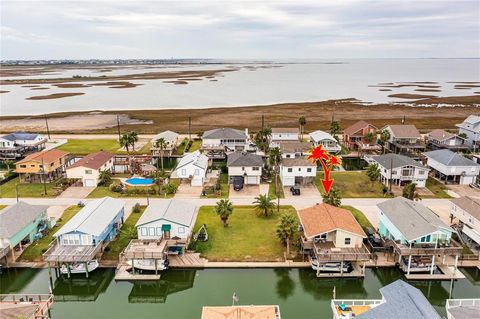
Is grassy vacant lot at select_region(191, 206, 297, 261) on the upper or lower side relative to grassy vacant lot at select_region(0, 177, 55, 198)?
lower

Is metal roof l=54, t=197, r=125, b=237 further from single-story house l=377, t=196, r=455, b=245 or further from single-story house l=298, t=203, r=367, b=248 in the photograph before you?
single-story house l=377, t=196, r=455, b=245

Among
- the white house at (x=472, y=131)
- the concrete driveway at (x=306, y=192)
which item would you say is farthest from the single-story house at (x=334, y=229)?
the white house at (x=472, y=131)

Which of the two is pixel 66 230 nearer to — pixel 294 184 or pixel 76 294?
pixel 76 294

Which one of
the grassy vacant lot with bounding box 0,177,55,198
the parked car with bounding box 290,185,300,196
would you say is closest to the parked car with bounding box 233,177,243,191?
the parked car with bounding box 290,185,300,196

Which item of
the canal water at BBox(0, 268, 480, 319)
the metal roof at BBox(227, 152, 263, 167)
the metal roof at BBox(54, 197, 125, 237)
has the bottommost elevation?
the canal water at BBox(0, 268, 480, 319)

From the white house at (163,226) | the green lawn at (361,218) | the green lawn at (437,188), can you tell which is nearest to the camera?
the white house at (163,226)

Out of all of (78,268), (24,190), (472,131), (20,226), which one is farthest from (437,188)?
(24,190)

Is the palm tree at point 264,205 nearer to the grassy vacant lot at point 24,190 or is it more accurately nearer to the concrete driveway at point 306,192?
the concrete driveway at point 306,192
